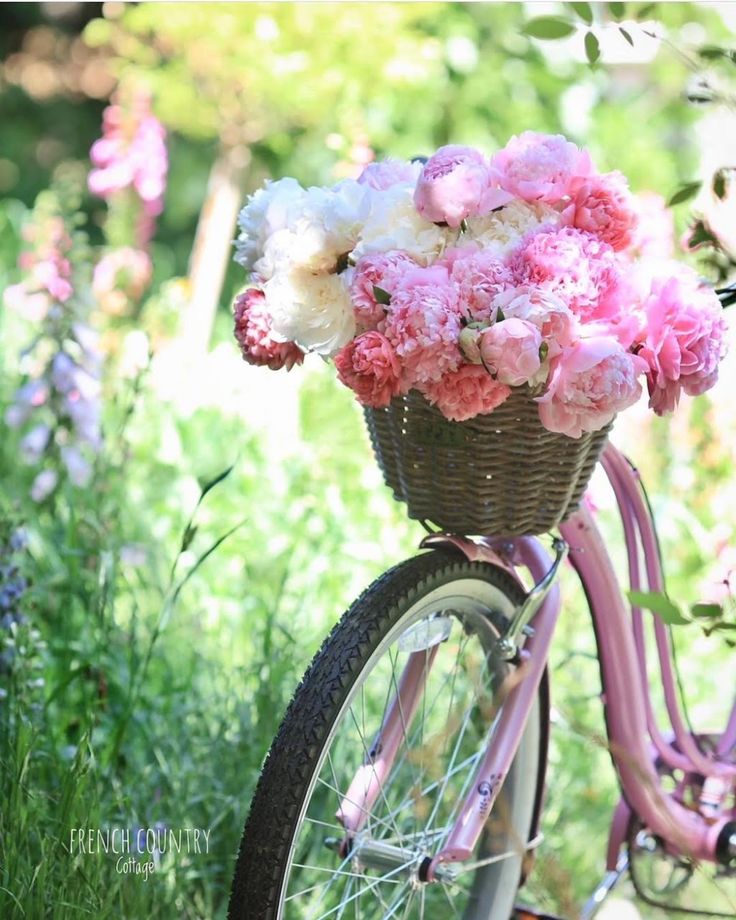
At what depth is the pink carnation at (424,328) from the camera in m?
1.48

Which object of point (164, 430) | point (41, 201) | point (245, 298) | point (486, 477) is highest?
point (245, 298)

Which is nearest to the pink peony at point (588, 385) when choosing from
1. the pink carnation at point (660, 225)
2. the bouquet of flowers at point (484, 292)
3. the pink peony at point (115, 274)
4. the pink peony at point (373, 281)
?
the bouquet of flowers at point (484, 292)

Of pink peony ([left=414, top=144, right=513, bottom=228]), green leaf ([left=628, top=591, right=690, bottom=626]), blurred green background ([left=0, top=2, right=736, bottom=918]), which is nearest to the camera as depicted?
green leaf ([left=628, top=591, right=690, bottom=626])

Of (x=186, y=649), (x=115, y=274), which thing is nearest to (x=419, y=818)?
(x=186, y=649)

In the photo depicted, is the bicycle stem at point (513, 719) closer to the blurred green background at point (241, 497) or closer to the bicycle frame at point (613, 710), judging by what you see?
the bicycle frame at point (613, 710)

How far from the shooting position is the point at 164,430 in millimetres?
3797

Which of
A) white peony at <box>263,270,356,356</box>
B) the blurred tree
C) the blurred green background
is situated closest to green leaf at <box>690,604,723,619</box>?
the blurred green background

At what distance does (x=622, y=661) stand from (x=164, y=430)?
202 cm

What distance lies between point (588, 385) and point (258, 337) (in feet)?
1.42

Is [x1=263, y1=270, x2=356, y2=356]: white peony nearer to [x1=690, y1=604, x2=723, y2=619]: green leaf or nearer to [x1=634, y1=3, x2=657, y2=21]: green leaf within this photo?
[x1=634, y1=3, x2=657, y2=21]: green leaf

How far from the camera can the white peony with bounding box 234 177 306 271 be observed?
1.66 m

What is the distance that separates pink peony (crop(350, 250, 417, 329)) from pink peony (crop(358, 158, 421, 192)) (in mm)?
147

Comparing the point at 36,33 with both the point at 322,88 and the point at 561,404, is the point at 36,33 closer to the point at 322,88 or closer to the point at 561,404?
the point at 322,88

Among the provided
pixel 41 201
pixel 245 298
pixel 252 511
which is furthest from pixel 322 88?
pixel 245 298
